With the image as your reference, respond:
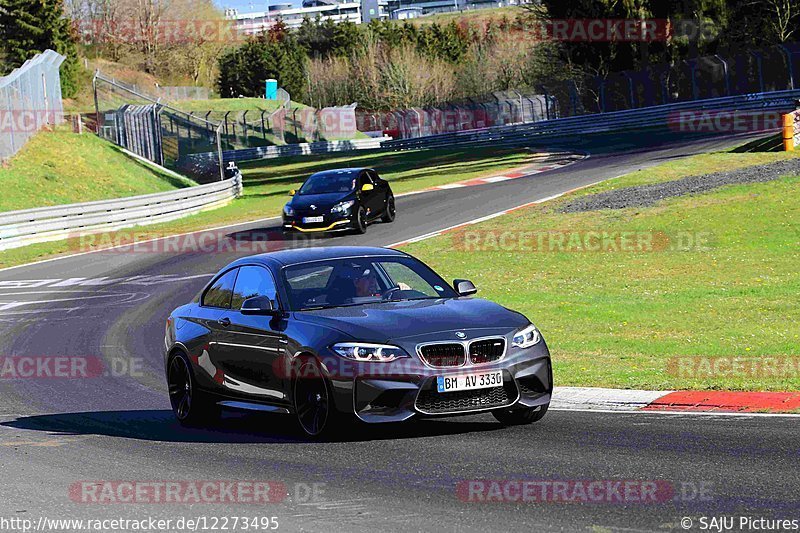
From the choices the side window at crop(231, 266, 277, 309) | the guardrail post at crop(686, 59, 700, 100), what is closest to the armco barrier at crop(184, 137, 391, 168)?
the guardrail post at crop(686, 59, 700, 100)

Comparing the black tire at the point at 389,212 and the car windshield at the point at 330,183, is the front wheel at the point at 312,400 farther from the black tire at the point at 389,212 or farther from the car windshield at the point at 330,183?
the black tire at the point at 389,212

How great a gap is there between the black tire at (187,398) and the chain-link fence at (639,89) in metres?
53.4

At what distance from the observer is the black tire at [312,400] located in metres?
9.33

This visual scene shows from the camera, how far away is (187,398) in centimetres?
1115

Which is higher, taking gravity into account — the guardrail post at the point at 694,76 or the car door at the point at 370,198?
the guardrail post at the point at 694,76

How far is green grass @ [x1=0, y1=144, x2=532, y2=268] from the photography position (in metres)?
33.8

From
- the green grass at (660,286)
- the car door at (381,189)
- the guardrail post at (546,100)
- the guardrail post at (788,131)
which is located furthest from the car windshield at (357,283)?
the guardrail post at (546,100)

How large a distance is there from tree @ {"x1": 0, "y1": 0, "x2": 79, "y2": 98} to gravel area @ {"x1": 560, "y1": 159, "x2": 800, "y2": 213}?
5867 centimetres

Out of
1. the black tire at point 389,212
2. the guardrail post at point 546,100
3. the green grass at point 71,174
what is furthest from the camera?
the guardrail post at point 546,100

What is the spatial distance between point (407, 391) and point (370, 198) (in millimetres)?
22179

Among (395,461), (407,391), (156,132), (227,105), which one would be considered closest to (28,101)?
(156,132)

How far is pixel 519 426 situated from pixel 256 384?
2.21 meters

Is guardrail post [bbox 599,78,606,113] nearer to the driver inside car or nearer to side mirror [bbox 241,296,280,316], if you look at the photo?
the driver inside car

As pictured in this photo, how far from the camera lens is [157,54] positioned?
11831cm
